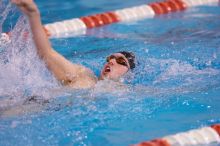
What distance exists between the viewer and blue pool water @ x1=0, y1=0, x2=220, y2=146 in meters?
3.57

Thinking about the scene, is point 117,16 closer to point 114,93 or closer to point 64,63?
point 114,93

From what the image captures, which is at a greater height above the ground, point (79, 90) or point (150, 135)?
point (79, 90)

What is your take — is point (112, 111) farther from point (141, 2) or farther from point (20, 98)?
point (141, 2)

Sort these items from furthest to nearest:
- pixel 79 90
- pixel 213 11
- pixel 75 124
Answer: pixel 213 11 → pixel 79 90 → pixel 75 124

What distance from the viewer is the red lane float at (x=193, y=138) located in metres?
3.24

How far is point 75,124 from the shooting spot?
366 cm

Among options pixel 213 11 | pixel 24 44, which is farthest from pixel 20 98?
pixel 213 11

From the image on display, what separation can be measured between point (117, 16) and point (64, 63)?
2.82 metres

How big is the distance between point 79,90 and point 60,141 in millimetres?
630

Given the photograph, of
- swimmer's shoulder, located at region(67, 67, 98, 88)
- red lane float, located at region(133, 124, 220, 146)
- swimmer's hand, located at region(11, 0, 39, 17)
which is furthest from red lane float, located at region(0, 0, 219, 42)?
red lane float, located at region(133, 124, 220, 146)

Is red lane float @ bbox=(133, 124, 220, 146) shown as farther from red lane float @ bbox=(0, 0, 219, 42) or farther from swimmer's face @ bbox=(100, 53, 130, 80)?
red lane float @ bbox=(0, 0, 219, 42)

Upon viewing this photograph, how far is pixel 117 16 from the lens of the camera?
6605 mm

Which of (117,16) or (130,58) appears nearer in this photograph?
(130,58)

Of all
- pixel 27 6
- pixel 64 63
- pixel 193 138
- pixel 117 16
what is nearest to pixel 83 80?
pixel 64 63
